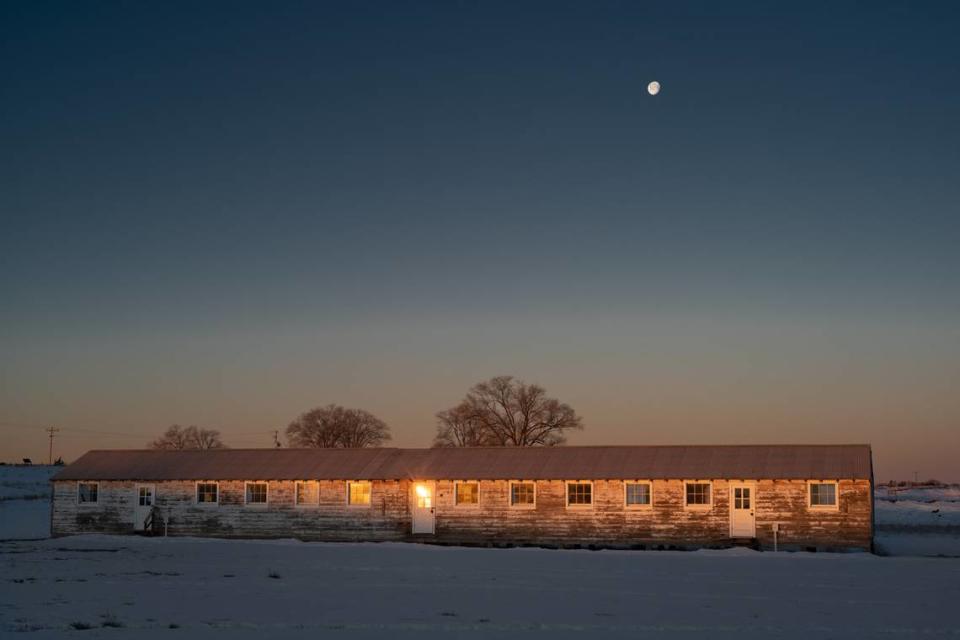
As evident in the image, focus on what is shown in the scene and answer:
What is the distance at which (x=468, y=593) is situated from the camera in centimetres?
2394

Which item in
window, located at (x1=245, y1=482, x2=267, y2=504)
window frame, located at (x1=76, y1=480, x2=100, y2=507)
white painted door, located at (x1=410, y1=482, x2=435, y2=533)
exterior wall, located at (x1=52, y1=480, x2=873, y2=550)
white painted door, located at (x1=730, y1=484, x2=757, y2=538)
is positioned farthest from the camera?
window frame, located at (x1=76, y1=480, x2=100, y2=507)

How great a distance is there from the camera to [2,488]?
3718 inches

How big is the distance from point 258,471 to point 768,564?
21.8 meters

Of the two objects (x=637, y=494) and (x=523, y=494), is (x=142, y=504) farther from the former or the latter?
(x=637, y=494)

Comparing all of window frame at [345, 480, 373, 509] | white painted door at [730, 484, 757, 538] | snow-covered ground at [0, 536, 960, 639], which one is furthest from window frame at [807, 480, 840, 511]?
window frame at [345, 480, 373, 509]

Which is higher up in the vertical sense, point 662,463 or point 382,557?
point 662,463

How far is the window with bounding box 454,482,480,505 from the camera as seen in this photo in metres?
42.4

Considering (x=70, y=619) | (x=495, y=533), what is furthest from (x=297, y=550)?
(x=70, y=619)

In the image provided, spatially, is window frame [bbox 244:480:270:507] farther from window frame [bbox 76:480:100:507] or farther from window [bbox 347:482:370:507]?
window frame [bbox 76:480:100:507]

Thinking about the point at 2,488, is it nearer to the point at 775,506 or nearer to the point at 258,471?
the point at 258,471

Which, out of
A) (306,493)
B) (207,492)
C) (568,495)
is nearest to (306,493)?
(306,493)

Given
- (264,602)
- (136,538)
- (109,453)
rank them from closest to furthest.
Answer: (264,602)
(136,538)
(109,453)

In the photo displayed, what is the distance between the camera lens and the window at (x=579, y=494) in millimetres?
41031

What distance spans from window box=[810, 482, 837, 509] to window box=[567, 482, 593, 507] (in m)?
7.75
